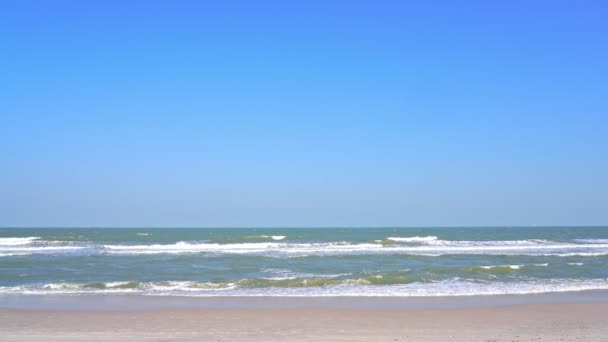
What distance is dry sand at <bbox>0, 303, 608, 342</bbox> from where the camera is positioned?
9.75 m

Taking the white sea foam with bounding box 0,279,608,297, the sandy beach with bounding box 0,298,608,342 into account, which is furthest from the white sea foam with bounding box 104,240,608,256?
the sandy beach with bounding box 0,298,608,342

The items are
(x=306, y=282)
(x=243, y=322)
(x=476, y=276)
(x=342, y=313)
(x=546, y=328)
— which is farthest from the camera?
(x=476, y=276)

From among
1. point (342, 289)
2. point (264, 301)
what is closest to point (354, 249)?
point (342, 289)

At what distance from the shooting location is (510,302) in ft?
46.3

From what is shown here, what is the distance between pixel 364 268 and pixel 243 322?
38.2 feet

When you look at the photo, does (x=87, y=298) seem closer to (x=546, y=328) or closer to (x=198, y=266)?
(x=198, y=266)

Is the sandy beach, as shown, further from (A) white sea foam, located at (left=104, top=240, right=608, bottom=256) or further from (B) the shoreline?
(A) white sea foam, located at (left=104, top=240, right=608, bottom=256)

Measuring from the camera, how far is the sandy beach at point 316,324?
9.76 metres

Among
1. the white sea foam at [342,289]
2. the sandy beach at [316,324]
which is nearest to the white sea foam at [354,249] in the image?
the white sea foam at [342,289]

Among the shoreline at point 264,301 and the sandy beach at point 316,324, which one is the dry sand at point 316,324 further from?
the shoreline at point 264,301

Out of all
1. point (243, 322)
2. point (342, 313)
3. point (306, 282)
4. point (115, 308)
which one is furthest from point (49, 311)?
point (306, 282)

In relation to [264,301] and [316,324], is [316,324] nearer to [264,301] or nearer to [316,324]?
[316,324]

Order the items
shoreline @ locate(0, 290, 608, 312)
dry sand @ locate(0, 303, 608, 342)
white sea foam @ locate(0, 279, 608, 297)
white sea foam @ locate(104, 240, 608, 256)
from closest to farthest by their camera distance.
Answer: dry sand @ locate(0, 303, 608, 342) < shoreline @ locate(0, 290, 608, 312) < white sea foam @ locate(0, 279, 608, 297) < white sea foam @ locate(104, 240, 608, 256)

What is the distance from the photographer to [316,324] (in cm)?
1105
